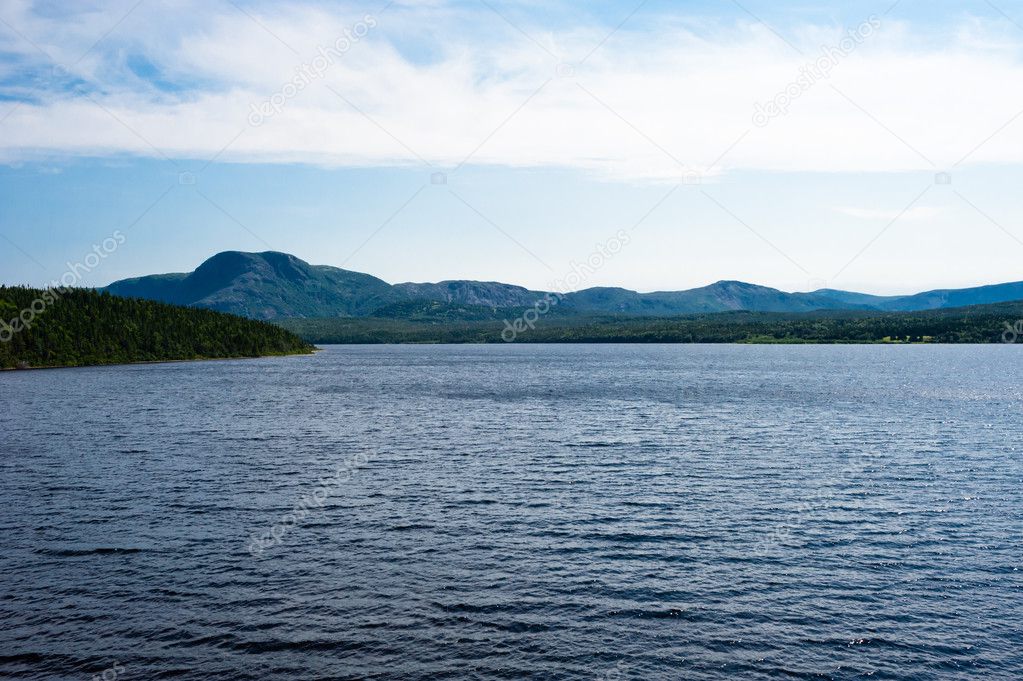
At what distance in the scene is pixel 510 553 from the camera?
121ft

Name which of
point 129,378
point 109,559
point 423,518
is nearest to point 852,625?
point 423,518

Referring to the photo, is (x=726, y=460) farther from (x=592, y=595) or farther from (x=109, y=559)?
A: (x=109, y=559)

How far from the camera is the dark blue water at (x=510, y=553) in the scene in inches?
1008

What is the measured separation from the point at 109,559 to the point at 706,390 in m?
123

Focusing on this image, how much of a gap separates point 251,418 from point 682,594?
76422mm

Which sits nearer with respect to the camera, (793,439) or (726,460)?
(726,460)

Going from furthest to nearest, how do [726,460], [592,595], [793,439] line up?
[793,439] → [726,460] → [592,595]

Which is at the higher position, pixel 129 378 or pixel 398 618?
pixel 129 378

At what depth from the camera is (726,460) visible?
64188mm

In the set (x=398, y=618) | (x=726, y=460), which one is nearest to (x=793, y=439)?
(x=726, y=460)

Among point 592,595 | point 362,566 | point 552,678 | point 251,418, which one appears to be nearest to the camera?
point 552,678

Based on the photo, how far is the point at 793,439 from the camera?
77375mm

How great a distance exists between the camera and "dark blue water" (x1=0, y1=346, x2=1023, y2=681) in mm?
25594

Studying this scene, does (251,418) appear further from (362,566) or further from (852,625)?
(852,625)
